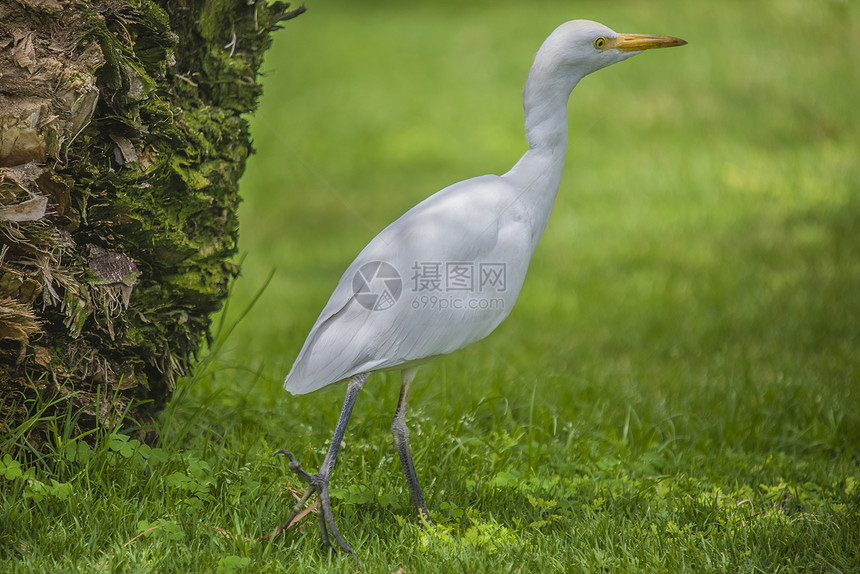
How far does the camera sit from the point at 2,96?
2900 millimetres

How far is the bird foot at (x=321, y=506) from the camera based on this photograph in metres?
2.89

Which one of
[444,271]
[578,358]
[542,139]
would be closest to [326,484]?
[444,271]

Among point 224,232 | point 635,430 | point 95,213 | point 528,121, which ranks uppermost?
point 528,121

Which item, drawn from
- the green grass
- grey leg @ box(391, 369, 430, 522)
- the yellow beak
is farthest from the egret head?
grey leg @ box(391, 369, 430, 522)

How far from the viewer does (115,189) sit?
10.4 feet

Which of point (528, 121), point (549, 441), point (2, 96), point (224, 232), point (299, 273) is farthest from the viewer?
point (299, 273)

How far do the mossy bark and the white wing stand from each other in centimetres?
75

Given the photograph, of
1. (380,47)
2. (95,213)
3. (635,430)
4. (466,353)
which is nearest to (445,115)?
(380,47)

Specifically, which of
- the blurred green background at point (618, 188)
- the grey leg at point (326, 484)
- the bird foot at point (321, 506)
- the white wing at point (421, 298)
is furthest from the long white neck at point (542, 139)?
the bird foot at point (321, 506)

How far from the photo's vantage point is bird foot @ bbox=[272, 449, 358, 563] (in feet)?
9.48

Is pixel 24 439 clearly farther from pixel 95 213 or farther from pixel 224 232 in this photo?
pixel 224 232

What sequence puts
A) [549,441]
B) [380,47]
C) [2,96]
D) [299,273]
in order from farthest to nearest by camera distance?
[380,47]
[299,273]
[549,441]
[2,96]

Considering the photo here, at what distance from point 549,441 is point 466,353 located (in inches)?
80.9

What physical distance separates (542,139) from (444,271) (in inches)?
28.4
